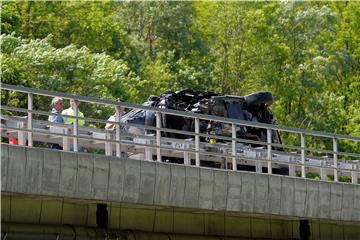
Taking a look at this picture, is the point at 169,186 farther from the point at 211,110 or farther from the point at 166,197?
Result: the point at 211,110

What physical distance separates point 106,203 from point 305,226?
520cm

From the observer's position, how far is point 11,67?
132 ft

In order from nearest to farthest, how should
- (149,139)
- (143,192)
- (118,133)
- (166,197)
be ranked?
(143,192), (118,133), (166,197), (149,139)

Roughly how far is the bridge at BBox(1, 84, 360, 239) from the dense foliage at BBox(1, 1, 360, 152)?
2701 cm

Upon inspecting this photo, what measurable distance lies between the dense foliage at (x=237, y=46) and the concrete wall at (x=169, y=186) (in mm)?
27409

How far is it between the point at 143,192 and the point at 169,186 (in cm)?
56

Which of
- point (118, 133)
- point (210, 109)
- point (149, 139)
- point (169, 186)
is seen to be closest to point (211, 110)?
point (210, 109)

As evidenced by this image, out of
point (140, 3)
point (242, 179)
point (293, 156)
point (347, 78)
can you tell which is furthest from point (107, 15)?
point (242, 179)

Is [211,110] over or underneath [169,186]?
over

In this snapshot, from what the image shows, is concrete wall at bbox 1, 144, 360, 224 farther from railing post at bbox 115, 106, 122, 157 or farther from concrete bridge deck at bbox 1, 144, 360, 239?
railing post at bbox 115, 106, 122, 157

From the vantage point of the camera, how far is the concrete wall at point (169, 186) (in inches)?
→ 671

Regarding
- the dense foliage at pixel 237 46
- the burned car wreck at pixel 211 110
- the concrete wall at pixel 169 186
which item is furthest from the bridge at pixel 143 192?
the dense foliage at pixel 237 46

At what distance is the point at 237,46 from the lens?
58781 mm

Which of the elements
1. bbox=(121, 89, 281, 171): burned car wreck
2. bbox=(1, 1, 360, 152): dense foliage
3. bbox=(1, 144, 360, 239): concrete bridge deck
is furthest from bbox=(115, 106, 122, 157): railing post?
bbox=(1, 1, 360, 152): dense foliage
